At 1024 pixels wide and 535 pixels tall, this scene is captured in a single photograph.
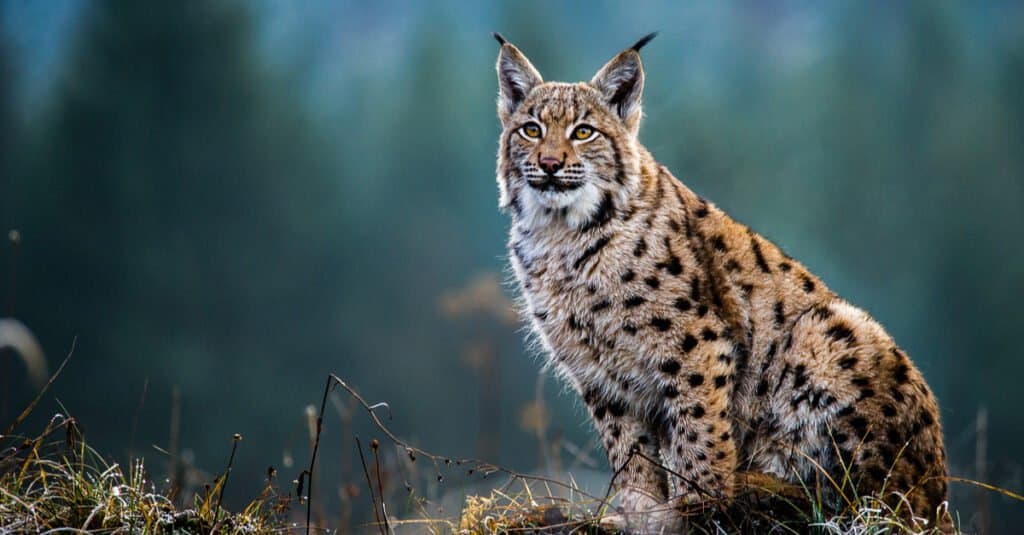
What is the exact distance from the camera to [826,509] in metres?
5.12

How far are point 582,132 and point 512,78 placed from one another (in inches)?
27.4

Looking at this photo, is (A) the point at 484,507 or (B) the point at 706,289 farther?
(B) the point at 706,289

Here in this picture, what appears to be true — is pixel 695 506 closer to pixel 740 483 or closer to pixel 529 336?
pixel 740 483

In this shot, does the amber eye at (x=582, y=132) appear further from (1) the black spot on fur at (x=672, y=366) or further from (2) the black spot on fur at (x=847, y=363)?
(2) the black spot on fur at (x=847, y=363)

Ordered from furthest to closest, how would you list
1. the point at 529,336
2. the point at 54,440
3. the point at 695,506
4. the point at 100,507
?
the point at 529,336, the point at 695,506, the point at 54,440, the point at 100,507

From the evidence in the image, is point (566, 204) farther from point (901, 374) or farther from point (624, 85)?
point (901, 374)

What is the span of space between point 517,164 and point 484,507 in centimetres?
208

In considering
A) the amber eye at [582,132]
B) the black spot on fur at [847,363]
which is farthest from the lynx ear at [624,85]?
the black spot on fur at [847,363]

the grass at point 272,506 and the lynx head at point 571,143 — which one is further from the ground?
the lynx head at point 571,143

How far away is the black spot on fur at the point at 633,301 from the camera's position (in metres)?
5.53

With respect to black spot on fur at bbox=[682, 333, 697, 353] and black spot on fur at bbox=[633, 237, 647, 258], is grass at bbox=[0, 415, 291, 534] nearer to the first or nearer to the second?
black spot on fur at bbox=[682, 333, 697, 353]

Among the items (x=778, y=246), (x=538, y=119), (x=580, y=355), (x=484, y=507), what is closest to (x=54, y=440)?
(x=484, y=507)

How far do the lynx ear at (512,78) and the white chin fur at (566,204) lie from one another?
73 centimetres

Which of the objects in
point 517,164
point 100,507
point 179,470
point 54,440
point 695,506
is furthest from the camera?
point 517,164
